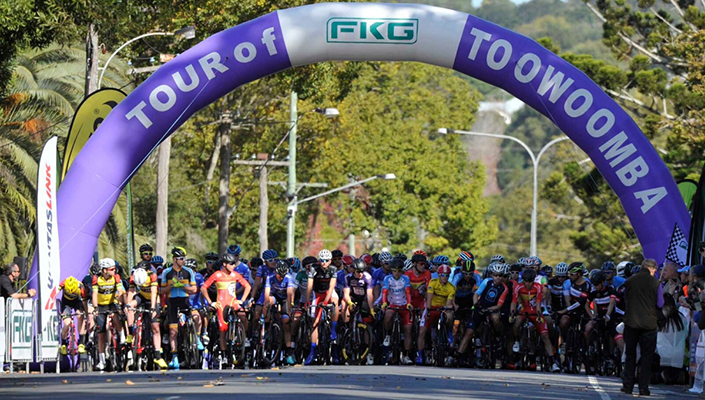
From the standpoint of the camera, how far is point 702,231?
20984 mm

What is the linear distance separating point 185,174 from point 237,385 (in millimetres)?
43346

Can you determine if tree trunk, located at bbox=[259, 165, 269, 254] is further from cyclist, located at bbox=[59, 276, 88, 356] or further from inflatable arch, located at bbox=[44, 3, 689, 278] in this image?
cyclist, located at bbox=[59, 276, 88, 356]

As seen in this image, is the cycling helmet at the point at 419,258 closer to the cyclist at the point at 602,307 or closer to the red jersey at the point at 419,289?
the red jersey at the point at 419,289

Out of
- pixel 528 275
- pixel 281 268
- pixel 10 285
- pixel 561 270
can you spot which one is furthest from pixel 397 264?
pixel 10 285

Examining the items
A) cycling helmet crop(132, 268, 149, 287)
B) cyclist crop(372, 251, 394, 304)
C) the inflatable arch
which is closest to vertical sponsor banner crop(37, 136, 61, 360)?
cycling helmet crop(132, 268, 149, 287)

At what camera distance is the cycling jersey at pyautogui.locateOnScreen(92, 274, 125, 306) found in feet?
70.5

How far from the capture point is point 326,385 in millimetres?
15891

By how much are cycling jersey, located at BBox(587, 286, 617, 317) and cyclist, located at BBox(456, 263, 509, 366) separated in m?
1.35

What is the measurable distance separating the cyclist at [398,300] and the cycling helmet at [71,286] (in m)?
4.85

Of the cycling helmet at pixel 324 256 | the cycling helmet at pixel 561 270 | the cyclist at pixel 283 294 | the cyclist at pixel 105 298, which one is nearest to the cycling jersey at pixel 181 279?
the cyclist at pixel 105 298

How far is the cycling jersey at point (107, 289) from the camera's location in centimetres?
2148

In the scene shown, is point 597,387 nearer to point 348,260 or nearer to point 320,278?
point 320,278

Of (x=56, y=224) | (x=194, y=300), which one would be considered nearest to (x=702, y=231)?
(x=194, y=300)

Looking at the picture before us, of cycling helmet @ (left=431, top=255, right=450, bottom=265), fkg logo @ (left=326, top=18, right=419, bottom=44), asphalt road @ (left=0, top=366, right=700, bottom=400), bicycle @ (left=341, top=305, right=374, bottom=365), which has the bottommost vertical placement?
asphalt road @ (left=0, top=366, right=700, bottom=400)
